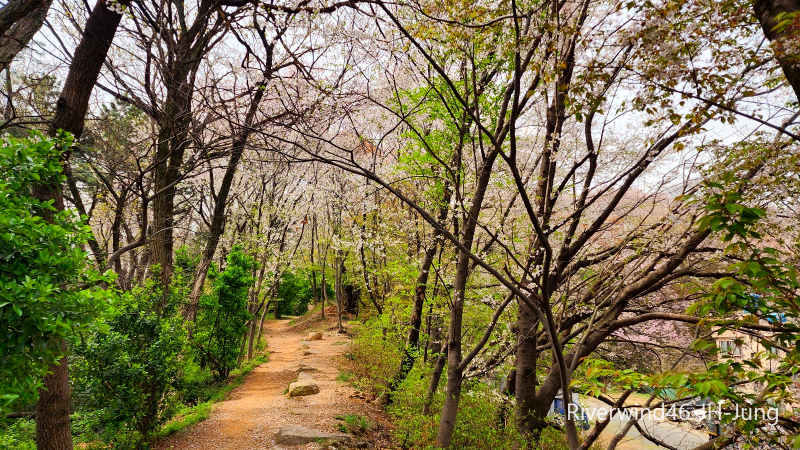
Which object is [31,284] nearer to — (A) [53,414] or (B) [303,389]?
(A) [53,414]

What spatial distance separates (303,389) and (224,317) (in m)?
3.22

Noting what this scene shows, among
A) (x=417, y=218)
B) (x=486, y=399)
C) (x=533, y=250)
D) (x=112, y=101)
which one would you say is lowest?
(x=486, y=399)

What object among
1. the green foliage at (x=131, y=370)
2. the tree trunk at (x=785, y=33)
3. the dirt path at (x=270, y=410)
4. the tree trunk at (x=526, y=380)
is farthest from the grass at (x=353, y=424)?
the tree trunk at (x=785, y=33)

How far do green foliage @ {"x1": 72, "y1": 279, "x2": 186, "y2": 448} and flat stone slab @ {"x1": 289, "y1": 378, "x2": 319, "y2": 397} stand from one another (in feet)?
9.34

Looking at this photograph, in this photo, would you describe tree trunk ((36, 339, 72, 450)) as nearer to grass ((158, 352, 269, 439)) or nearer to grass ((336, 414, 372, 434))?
grass ((158, 352, 269, 439))

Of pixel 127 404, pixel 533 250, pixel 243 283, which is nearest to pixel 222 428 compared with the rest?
pixel 127 404

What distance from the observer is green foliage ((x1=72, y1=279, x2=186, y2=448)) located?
203 inches

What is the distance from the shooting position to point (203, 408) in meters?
7.66

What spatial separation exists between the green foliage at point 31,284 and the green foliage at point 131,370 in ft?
9.27

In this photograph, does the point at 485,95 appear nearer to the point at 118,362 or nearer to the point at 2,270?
the point at 2,270

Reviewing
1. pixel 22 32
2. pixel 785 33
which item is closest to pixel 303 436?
pixel 22 32


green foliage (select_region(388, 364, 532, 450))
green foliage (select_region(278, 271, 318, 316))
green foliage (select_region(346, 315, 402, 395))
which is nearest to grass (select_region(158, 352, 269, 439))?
green foliage (select_region(346, 315, 402, 395))

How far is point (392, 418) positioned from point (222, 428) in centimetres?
303

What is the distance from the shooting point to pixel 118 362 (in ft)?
17.0
